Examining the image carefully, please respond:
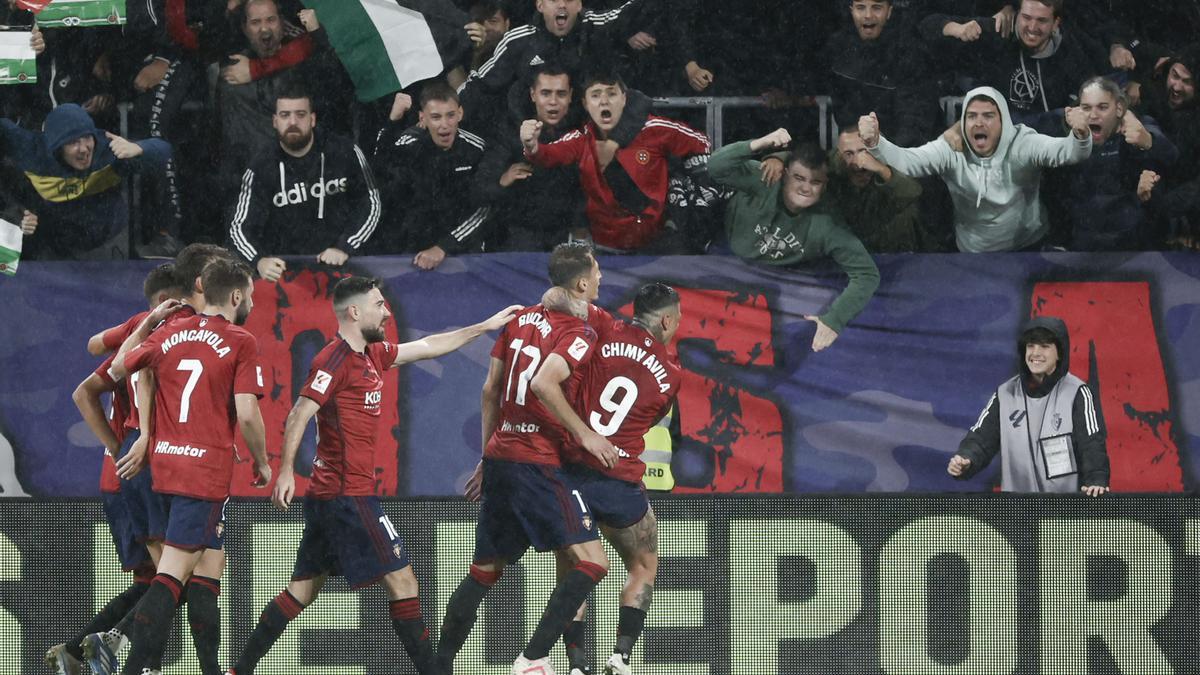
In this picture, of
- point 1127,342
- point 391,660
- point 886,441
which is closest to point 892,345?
point 886,441

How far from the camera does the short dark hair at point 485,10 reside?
33.2ft

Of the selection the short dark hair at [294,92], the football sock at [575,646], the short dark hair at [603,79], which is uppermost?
the short dark hair at [603,79]

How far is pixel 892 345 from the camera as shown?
9.30 metres

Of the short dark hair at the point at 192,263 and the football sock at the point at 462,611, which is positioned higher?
the short dark hair at the point at 192,263

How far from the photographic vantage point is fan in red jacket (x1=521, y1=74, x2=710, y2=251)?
943 cm

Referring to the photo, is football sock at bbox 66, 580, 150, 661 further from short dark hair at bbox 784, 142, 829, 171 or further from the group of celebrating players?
short dark hair at bbox 784, 142, 829, 171

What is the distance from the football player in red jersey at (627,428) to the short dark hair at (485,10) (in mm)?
2941

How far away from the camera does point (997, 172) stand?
9312mm

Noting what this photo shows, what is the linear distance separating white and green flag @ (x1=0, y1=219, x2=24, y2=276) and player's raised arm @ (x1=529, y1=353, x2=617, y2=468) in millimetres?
3555

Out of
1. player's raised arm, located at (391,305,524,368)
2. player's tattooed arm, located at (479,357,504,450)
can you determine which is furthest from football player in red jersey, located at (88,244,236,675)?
player's tattooed arm, located at (479,357,504,450)

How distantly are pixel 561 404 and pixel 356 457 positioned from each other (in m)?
0.92

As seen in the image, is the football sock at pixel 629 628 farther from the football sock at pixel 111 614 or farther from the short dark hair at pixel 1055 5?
the short dark hair at pixel 1055 5

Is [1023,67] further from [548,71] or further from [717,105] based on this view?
[548,71]

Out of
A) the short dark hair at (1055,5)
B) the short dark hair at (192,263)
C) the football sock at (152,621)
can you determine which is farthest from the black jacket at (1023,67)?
the football sock at (152,621)
